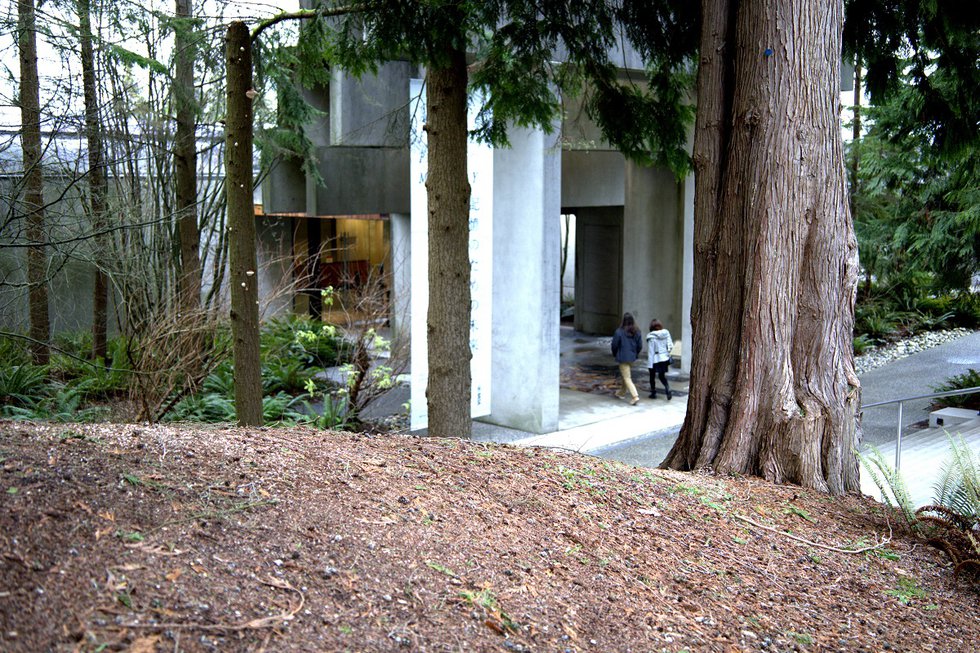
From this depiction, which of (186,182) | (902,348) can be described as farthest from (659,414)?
(902,348)

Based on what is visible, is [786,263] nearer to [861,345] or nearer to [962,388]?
[962,388]

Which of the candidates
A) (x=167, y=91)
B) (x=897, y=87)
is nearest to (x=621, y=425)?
(x=897, y=87)

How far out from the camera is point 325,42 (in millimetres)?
8273

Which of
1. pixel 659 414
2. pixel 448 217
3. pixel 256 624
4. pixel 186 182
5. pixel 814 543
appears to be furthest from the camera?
pixel 659 414

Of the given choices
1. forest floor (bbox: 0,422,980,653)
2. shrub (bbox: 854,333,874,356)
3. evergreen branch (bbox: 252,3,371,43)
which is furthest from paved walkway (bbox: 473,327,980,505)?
evergreen branch (bbox: 252,3,371,43)

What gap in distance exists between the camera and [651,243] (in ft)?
Answer: 65.9

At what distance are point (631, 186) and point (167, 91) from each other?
1092 centimetres

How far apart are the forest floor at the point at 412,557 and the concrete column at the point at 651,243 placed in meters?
15.0

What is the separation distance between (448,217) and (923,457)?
20.4 ft

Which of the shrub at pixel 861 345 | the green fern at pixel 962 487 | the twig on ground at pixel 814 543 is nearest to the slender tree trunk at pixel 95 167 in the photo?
the twig on ground at pixel 814 543

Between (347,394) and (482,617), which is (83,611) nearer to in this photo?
(482,617)

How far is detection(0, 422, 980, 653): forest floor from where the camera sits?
286 centimetres

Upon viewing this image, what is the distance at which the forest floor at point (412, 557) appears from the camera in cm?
286

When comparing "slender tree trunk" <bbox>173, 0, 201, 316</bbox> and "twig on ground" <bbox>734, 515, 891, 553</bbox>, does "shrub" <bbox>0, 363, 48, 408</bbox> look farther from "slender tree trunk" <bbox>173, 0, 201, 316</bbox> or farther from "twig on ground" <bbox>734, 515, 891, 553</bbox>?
"twig on ground" <bbox>734, 515, 891, 553</bbox>
